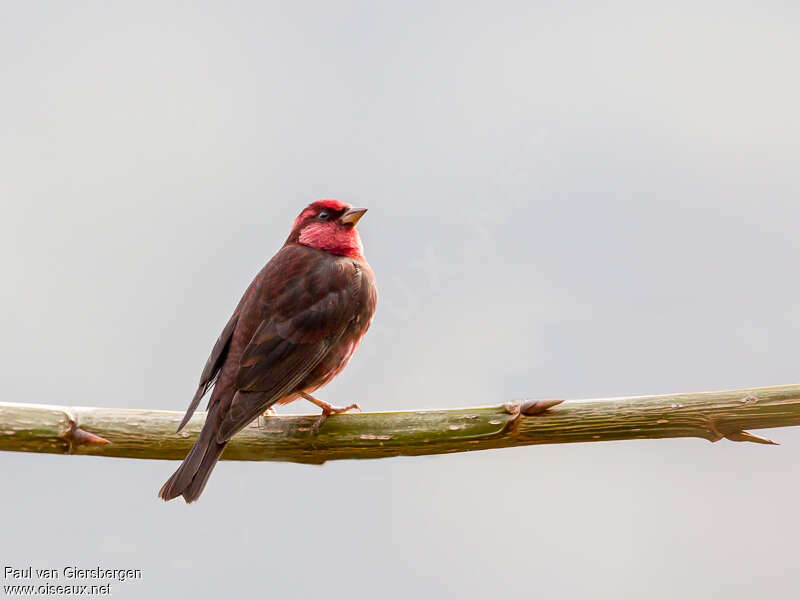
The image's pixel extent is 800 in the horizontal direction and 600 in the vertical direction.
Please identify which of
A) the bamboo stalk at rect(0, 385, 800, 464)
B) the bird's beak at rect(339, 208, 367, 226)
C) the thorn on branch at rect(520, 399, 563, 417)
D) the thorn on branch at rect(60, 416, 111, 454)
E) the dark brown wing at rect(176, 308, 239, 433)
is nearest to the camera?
the bamboo stalk at rect(0, 385, 800, 464)

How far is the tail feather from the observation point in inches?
119

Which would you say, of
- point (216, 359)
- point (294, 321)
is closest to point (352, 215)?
point (294, 321)

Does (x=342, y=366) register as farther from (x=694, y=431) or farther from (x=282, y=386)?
(x=694, y=431)

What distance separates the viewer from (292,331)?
3717 mm

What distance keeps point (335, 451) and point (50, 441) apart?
0.95 metres

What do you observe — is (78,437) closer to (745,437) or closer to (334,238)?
(334,238)

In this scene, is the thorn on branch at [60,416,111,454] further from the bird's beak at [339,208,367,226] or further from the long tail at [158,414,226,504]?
the bird's beak at [339,208,367,226]

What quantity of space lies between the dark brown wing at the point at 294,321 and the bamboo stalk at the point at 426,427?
0.92ft

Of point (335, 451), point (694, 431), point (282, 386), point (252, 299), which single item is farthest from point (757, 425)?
point (252, 299)

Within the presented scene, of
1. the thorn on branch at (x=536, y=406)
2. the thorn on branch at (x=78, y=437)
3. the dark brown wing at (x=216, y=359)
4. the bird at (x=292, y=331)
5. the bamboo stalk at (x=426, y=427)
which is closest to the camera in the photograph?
the bamboo stalk at (x=426, y=427)

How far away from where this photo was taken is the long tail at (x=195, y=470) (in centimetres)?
301

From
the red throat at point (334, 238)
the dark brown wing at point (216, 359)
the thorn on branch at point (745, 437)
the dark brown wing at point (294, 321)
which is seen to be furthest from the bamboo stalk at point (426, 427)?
the red throat at point (334, 238)

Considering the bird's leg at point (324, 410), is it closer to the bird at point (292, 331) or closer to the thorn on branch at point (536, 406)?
the bird at point (292, 331)

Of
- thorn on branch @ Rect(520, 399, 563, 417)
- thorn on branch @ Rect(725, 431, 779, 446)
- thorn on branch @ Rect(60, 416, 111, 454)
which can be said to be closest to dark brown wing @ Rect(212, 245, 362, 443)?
thorn on branch @ Rect(60, 416, 111, 454)
